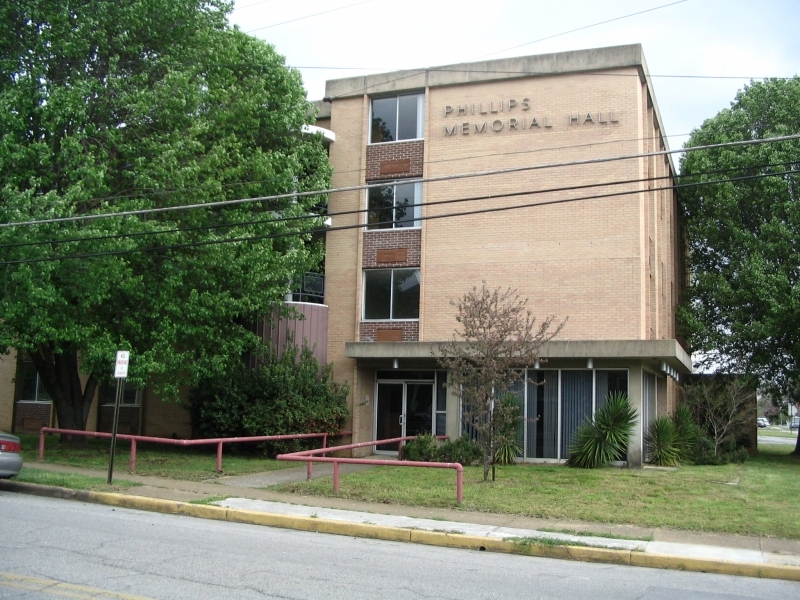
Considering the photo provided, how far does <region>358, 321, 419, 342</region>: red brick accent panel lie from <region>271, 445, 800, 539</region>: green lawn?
5.37 metres

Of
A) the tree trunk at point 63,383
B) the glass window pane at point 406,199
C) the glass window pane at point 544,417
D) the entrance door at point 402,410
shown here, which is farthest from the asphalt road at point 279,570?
the glass window pane at point 406,199

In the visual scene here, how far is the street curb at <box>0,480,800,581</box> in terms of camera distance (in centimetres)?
970

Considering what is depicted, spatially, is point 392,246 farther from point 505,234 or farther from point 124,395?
point 124,395

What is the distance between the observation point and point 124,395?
2850 cm

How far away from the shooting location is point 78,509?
12922 mm

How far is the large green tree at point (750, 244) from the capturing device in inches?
1099

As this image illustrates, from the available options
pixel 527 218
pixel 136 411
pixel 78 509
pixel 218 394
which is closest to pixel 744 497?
pixel 527 218

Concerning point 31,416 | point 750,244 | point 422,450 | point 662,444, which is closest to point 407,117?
point 422,450

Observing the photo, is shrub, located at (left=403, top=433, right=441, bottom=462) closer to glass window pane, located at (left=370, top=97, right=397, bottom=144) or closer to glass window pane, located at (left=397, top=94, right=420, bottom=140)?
glass window pane, located at (left=397, top=94, right=420, bottom=140)

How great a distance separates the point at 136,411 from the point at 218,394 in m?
6.53

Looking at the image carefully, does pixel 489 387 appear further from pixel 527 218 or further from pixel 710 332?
pixel 710 332

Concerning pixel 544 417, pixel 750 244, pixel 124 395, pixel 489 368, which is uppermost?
pixel 750 244

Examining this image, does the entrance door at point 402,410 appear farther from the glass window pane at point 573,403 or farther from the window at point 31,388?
the window at point 31,388

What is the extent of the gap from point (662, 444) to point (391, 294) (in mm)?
9065
